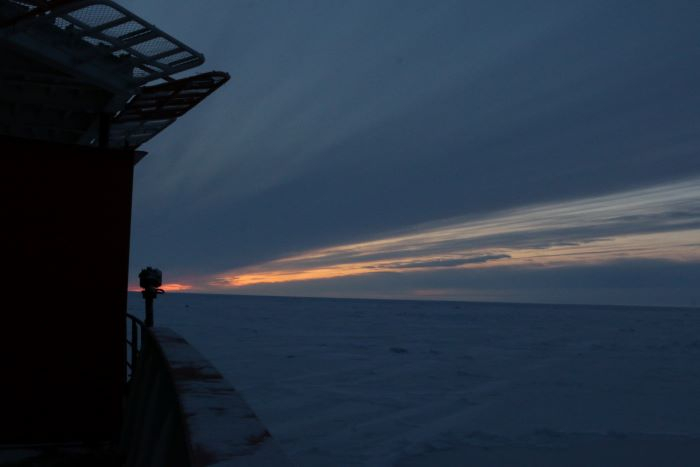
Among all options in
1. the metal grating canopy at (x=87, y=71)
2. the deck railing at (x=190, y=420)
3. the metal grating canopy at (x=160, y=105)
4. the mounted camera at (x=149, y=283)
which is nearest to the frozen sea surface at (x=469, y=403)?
the mounted camera at (x=149, y=283)

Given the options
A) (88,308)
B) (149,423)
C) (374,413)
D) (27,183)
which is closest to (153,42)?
(27,183)

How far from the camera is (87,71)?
5.25m

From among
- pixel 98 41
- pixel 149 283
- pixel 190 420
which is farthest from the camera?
pixel 149 283

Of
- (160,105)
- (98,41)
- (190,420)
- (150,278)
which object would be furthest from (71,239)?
(190,420)

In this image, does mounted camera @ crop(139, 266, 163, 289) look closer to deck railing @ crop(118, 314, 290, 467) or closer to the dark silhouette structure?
the dark silhouette structure

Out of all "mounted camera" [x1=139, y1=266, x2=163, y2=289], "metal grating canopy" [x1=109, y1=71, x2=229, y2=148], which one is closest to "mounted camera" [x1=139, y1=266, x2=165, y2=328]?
"mounted camera" [x1=139, y1=266, x2=163, y2=289]

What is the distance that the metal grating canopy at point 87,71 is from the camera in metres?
4.62

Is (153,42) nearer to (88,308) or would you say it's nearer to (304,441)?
(88,308)

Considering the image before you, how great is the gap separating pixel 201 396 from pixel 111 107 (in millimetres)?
4707

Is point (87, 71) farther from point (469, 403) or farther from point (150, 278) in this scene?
point (469, 403)

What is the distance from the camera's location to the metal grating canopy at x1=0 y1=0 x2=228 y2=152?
4.62m

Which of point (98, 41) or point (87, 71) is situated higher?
point (98, 41)

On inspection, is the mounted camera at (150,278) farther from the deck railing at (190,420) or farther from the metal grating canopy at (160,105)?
the metal grating canopy at (160,105)

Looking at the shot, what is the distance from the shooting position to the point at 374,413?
13.3m
